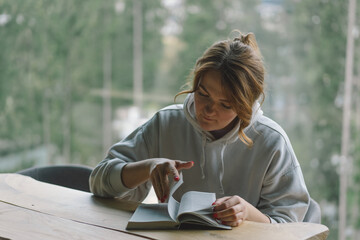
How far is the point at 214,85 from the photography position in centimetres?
167

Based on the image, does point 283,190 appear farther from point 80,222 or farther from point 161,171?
point 80,222

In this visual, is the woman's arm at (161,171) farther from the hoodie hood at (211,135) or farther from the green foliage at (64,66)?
the green foliage at (64,66)

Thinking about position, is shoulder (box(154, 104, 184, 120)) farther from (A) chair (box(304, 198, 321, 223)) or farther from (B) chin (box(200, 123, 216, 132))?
(A) chair (box(304, 198, 321, 223))

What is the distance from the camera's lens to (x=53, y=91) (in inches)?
175

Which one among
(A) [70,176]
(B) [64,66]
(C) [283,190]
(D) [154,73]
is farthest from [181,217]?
(B) [64,66]

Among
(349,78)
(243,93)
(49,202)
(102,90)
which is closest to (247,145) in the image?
(243,93)

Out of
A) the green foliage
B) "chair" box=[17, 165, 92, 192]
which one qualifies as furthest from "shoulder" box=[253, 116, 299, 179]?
the green foliage

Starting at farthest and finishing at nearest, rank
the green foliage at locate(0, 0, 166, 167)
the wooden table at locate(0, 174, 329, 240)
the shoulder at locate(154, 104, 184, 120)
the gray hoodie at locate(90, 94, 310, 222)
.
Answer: the green foliage at locate(0, 0, 166, 167), the shoulder at locate(154, 104, 184, 120), the gray hoodie at locate(90, 94, 310, 222), the wooden table at locate(0, 174, 329, 240)

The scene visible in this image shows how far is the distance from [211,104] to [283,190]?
1.26 feet

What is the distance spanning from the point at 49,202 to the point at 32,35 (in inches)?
111

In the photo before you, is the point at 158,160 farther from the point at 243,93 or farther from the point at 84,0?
the point at 84,0

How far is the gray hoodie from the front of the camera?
5.66 ft

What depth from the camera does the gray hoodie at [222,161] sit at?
173cm

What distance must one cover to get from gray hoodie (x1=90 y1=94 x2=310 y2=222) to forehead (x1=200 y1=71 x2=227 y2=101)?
18 cm
